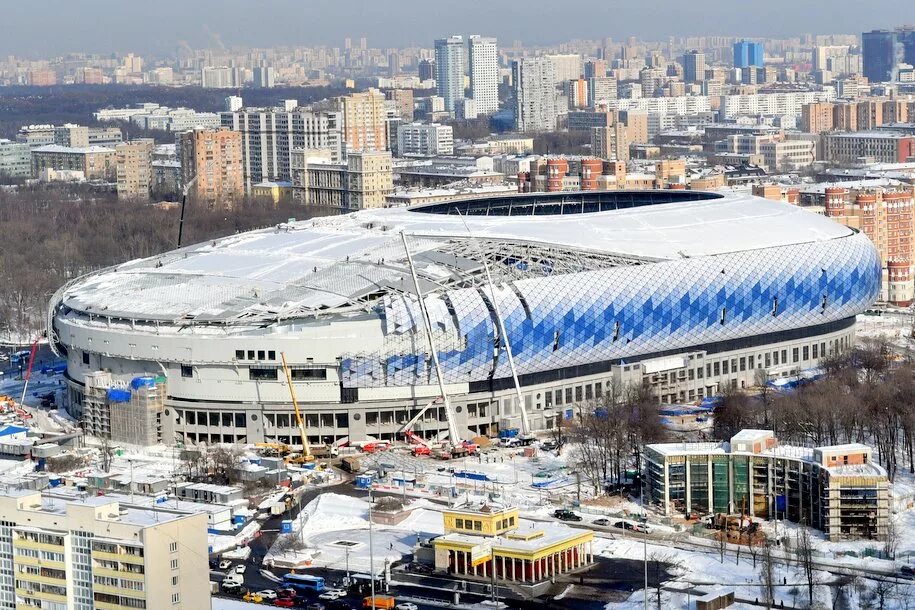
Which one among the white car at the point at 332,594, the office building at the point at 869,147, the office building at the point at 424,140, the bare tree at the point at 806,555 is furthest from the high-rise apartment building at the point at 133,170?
the white car at the point at 332,594

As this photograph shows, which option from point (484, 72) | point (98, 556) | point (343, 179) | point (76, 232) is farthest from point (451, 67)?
point (98, 556)

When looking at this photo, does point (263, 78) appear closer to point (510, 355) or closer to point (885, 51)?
point (885, 51)

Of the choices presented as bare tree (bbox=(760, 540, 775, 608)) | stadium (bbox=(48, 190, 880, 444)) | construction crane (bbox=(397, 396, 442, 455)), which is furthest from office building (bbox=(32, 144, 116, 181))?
bare tree (bbox=(760, 540, 775, 608))

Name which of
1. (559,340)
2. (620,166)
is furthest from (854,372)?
(620,166)

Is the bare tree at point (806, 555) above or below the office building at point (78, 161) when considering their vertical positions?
below

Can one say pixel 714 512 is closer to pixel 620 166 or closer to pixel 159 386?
pixel 159 386

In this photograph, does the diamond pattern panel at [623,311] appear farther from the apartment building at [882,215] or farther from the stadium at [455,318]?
the apartment building at [882,215]
